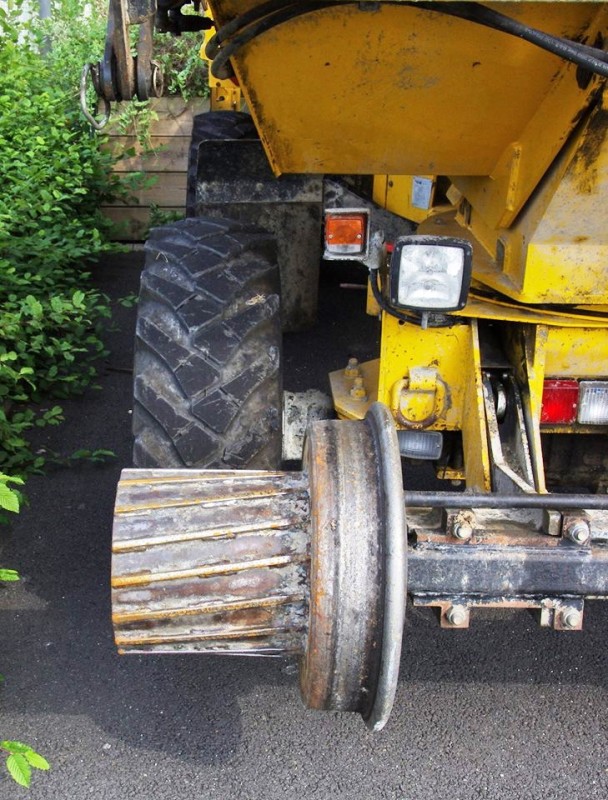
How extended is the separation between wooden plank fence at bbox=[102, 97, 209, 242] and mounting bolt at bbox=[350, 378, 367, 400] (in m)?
4.40

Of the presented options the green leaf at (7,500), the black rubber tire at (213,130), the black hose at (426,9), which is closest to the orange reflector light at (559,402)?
the black hose at (426,9)

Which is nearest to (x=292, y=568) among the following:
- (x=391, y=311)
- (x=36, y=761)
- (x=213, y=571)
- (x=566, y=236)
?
(x=213, y=571)

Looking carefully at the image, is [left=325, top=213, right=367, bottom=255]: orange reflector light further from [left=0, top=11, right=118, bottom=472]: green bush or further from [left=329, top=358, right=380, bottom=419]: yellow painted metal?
[left=0, top=11, right=118, bottom=472]: green bush

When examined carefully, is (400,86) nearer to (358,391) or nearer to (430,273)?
(430,273)

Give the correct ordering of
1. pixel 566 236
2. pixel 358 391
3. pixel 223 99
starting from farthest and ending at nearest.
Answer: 1. pixel 223 99
2. pixel 358 391
3. pixel 566 236

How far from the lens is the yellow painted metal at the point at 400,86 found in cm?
214

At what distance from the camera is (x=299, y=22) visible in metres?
2.16

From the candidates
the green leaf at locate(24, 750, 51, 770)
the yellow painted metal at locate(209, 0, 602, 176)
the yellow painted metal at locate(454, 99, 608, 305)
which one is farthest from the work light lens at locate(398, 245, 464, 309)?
the green leaf at locate(24, 750, 51, 770)

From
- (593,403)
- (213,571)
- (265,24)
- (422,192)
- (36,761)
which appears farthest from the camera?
(422,192)

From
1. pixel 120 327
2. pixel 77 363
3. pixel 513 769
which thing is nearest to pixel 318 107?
pixel 513 769

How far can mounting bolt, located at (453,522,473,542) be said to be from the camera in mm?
1936

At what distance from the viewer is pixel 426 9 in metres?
2.08

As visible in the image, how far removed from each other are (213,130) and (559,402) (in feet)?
11.0

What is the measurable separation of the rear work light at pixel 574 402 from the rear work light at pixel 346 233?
0.70m
